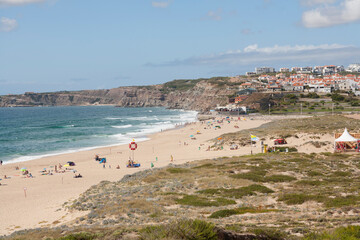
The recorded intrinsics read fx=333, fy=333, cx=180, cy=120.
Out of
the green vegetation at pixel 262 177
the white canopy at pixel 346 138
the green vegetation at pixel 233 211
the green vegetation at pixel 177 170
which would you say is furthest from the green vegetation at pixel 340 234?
the white canopy at pixel 346 138

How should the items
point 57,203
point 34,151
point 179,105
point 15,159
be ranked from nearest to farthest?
point 57,203 < point 15,159 < point 34,151 < point 179,105

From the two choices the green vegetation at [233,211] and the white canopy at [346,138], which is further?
the white canopy at [346,138]

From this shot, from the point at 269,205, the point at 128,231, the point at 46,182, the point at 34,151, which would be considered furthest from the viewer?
the point at 34,151

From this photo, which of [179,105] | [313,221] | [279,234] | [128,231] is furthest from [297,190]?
[179,105]

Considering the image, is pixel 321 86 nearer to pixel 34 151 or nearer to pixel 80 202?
pixel 34 151

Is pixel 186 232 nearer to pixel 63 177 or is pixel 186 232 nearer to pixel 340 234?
pixel 340 234

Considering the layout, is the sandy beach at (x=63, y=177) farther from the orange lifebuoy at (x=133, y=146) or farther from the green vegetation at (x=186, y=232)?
the green vegetation at (x=186, y=232)
